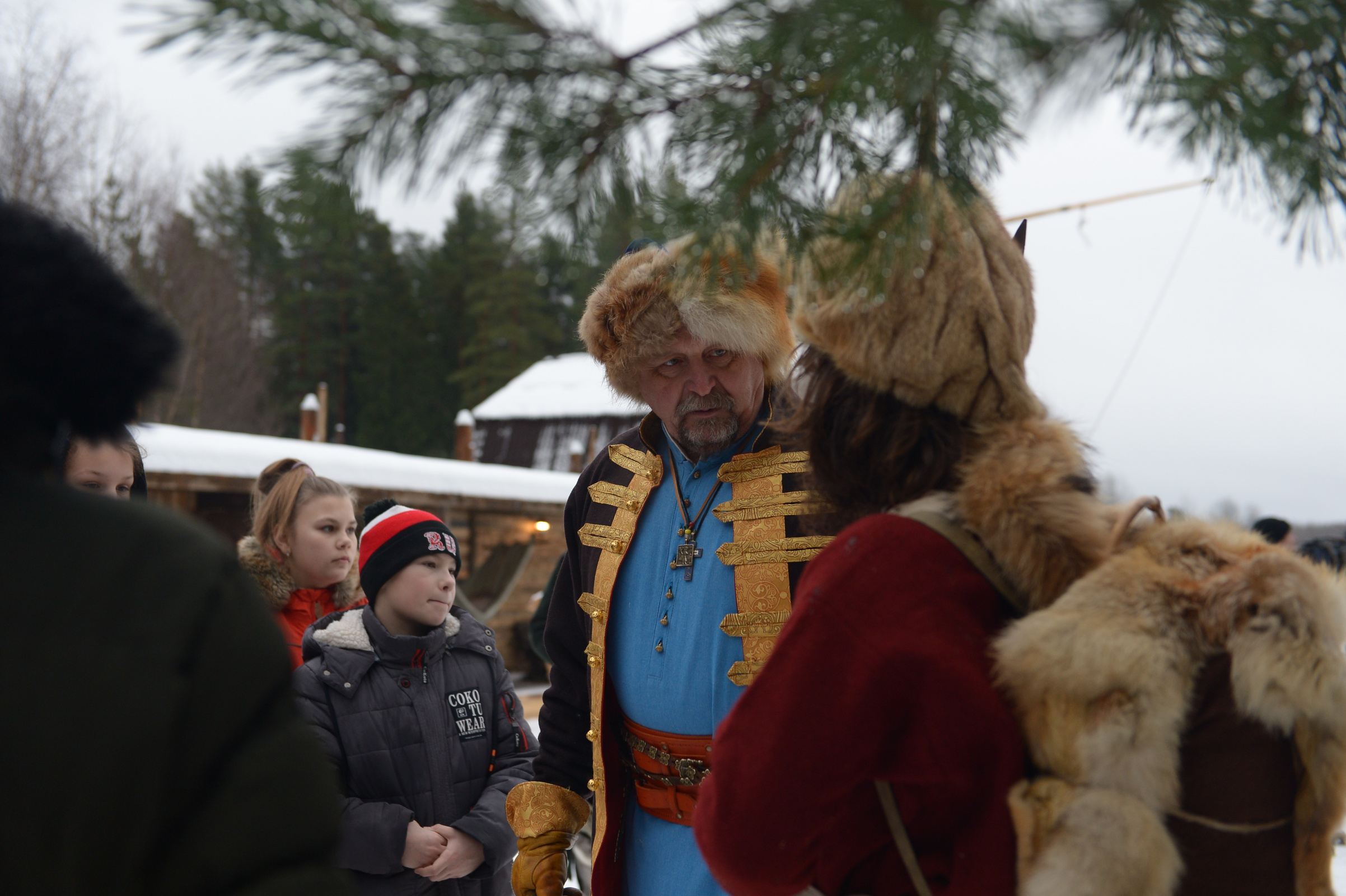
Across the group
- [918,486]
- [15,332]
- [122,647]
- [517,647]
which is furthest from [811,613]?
[517,647]

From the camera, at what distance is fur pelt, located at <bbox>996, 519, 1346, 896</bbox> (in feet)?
3.17

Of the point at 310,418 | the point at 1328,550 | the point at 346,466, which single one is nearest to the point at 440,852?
the point at 346,466

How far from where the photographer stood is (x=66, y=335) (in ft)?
2.49

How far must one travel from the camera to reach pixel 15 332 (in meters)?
0.74

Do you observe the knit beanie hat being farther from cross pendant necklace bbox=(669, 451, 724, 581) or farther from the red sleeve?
the red sleeve

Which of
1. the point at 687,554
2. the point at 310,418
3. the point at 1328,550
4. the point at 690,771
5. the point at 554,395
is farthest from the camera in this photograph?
the point at 554,395

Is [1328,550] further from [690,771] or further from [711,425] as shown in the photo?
[690,771]

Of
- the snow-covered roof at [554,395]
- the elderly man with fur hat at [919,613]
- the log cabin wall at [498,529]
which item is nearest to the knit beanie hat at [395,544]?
the elderly man with fur hat at [919,613]

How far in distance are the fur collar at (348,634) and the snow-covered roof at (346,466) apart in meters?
3.07

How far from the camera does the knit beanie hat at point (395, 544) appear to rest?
2.53 meters

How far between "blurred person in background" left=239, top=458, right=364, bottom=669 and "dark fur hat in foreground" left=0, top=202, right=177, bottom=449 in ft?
6.81

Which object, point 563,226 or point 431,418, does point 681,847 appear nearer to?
point 563,226

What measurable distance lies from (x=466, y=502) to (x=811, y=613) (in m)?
8.51

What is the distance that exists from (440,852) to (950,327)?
1.84 m
